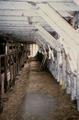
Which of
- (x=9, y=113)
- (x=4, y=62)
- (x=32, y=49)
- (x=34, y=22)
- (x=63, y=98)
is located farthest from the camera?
(x=32, y=49)

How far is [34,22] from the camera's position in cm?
591

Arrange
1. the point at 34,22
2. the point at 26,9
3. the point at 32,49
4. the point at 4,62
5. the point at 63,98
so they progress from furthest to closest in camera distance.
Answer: the point at 32,49, the point at 4,62, the point at 63,98, the point at 34,22, the point at 26,9

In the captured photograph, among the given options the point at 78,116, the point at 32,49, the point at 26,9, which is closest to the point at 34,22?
the point at 26,9

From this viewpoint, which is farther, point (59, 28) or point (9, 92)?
point (9, 92)

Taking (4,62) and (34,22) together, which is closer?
(34,22)

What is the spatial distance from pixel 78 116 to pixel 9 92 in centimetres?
319

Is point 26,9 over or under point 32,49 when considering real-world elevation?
over

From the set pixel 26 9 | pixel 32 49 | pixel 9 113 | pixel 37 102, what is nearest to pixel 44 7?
pixel 26 9

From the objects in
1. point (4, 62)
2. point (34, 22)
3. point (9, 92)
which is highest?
point (34, 22)

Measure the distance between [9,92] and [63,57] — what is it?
177cm

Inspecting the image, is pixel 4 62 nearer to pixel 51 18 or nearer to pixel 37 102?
pixel 37 102

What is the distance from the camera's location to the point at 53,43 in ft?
25.8

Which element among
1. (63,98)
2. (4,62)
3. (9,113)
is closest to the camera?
(9,113)

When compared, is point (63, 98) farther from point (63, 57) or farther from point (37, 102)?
point (63, 57)
